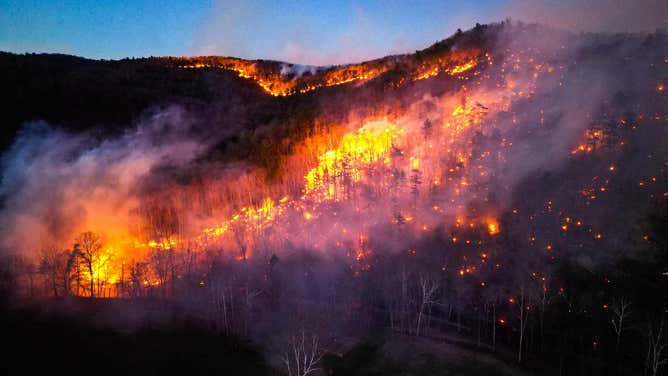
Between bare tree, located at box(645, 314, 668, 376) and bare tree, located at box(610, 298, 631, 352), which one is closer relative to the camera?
bare tree, located at box(645, 314, 668, 376)

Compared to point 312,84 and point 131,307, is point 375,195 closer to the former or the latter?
point 131,307

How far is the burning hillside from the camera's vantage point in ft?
144

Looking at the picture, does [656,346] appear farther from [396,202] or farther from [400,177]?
[400,177]

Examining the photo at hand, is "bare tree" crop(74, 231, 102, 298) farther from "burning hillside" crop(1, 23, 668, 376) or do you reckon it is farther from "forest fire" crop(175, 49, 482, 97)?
"forest fire" crop(175, 49, 482, 97)

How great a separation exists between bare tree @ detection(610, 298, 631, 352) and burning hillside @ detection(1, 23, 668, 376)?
193 centimetres

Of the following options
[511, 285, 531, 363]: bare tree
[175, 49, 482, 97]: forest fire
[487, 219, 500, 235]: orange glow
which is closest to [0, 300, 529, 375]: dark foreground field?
[511, 285, 531, 363]: bare tree

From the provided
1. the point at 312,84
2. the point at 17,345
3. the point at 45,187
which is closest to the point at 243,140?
the point at 312,84

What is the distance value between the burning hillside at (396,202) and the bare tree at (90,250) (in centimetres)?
50

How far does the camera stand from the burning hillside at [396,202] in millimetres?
43812

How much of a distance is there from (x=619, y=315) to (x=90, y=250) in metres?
64.1

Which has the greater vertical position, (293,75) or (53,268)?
(293,75)

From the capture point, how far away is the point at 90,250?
55.1 m

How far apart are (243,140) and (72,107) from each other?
40674 mm

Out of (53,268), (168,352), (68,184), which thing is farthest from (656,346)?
(68,184)
